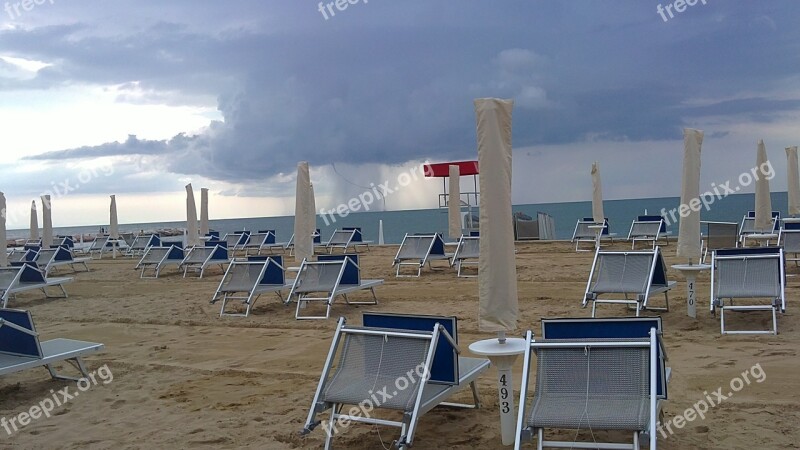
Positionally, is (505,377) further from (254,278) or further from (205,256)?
(205,256)

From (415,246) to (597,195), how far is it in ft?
19.9

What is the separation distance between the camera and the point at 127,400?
5.29 metres

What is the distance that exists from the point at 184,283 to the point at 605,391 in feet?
36.6

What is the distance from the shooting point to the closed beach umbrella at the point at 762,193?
12086 mm

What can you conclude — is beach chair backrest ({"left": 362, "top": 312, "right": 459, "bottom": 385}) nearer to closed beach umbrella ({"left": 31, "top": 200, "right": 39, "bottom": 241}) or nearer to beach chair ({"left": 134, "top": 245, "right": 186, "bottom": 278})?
beach chair ({"left": 134, "top": 245, "right": 186, "bottom": 278})

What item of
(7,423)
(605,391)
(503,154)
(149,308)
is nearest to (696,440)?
(605,391)

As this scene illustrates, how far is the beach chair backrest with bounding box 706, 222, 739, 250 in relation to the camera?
36.0 feet

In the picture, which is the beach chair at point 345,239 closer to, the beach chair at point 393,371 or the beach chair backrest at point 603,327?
the beach chair at point 393,371

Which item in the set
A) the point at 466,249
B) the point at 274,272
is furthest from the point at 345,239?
the point at 274,272

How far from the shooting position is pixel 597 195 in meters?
16.7

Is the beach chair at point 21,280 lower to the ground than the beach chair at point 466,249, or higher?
lower

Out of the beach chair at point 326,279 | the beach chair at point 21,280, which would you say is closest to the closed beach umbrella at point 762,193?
the beach chair at point 326,279

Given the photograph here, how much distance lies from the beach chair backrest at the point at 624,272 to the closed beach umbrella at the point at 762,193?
19.1 ft

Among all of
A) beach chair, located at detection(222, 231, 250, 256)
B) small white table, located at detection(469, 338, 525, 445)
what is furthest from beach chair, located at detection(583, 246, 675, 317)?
beach chair, located at detection(222, 231, 250, 256)
